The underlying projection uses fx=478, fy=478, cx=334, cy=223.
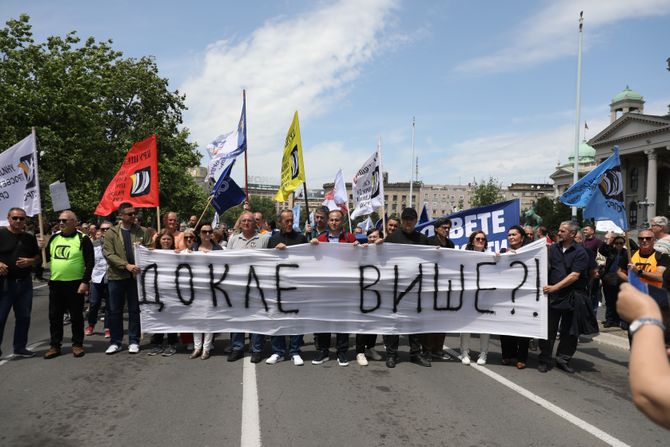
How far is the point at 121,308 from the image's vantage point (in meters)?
6.53

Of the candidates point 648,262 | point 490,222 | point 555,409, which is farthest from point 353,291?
point 648,262

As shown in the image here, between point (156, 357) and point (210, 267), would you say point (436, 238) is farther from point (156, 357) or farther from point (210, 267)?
point (156, 357)

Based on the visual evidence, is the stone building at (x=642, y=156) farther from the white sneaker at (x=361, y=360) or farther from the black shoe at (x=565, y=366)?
the white sneaker at (x=361, y=360)

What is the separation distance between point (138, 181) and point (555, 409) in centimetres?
707

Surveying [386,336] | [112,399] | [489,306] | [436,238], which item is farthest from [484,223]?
[112,399]

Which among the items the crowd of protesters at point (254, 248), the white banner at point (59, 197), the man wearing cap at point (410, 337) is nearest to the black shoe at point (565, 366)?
the crowd of protesters at point (254, 248)

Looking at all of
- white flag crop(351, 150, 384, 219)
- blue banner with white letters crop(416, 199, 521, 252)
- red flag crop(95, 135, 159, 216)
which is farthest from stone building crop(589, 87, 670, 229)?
red flag crop(95, 135, 159, 216)

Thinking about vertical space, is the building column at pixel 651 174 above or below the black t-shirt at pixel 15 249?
above

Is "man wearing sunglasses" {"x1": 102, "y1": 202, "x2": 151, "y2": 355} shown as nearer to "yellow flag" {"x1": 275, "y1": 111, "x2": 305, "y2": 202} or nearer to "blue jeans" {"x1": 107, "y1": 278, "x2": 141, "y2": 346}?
"blue jeans" {"x1": 107, "y1": 278, "x2": 141, "y2": 346}

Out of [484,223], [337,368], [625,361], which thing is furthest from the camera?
[484,223]

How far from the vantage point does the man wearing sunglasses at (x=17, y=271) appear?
5945mm

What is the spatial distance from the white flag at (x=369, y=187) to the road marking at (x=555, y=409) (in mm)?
4343

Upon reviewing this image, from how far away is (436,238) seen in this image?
698 centimetres

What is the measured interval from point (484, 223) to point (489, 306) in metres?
1.61
